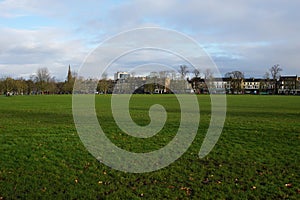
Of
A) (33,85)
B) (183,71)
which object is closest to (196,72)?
(183,71)

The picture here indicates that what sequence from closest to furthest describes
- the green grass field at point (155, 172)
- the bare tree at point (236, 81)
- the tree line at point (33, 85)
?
the green grass field at point (155, 172) → the tree line at point (33, 85) → the bare tree at point (236, 81)

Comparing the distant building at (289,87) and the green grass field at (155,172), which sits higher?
the distant building at (289,87)

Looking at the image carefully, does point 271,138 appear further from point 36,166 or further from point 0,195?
point 0,195

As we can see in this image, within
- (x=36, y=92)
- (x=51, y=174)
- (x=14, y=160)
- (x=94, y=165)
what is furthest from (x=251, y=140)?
(x=36, y=92)

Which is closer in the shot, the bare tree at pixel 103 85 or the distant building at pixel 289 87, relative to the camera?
the bare tree at pixel 103 85

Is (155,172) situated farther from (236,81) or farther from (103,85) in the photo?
(236,81)

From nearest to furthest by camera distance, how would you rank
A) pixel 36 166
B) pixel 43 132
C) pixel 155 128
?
1. pixel 36 166
2. pixel 43 132
3. pixel 155 128

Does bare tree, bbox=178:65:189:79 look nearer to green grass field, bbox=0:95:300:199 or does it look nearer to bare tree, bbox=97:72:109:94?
bare tree, bbox=97:72:109:94

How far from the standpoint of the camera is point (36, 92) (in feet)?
468

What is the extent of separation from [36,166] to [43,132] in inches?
259

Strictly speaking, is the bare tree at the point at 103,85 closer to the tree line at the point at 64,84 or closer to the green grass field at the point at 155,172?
the tree line at the point at 64,84

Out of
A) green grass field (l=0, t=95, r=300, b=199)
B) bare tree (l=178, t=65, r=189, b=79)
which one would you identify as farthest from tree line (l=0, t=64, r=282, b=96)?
green grass field (l=0, t=95, r=300, b=199)

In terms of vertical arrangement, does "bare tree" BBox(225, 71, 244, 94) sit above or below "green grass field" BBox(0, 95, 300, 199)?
above

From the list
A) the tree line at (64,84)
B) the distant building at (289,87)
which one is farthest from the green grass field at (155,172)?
the distant building at (289,87)
